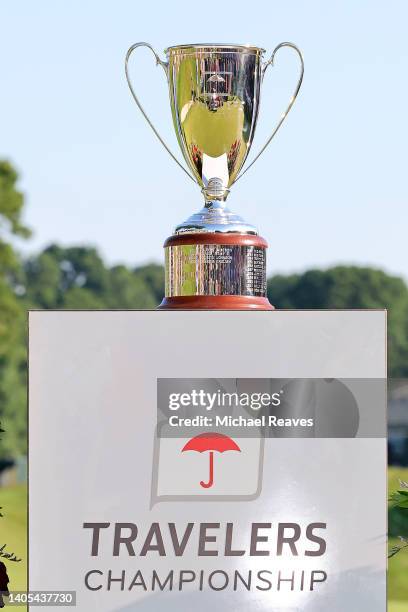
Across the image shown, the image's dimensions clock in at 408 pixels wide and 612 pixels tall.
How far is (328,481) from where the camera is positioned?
189 inches

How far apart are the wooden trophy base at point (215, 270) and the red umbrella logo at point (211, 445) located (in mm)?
634

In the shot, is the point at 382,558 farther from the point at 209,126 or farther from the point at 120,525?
the point at 209,126

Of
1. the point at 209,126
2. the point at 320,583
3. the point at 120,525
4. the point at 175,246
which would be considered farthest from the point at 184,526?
the point at 209,126

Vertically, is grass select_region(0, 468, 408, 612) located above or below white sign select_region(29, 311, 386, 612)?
below

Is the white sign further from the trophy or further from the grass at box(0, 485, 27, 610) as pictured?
the grass at box(0, 485, 27, 610)

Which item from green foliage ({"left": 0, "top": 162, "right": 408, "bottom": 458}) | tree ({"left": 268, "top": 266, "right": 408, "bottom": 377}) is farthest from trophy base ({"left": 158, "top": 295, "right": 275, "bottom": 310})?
tree ({"left": 268, "top": 266, "right": 408, "bottom": 377})

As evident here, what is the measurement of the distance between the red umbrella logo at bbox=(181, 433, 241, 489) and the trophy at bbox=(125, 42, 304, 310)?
22.4 inches

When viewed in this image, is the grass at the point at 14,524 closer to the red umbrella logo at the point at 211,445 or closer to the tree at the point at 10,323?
the red umbrella logo at the point at 211,445

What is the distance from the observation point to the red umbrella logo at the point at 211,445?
15.7 ft

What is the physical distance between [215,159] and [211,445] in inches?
54.0

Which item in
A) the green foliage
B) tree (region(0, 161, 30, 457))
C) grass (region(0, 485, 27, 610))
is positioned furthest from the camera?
the green foliage

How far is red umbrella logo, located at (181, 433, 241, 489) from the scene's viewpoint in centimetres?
477

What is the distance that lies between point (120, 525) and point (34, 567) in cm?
40

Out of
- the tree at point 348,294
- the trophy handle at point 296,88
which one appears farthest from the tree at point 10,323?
the trophy handle at point 296,88
